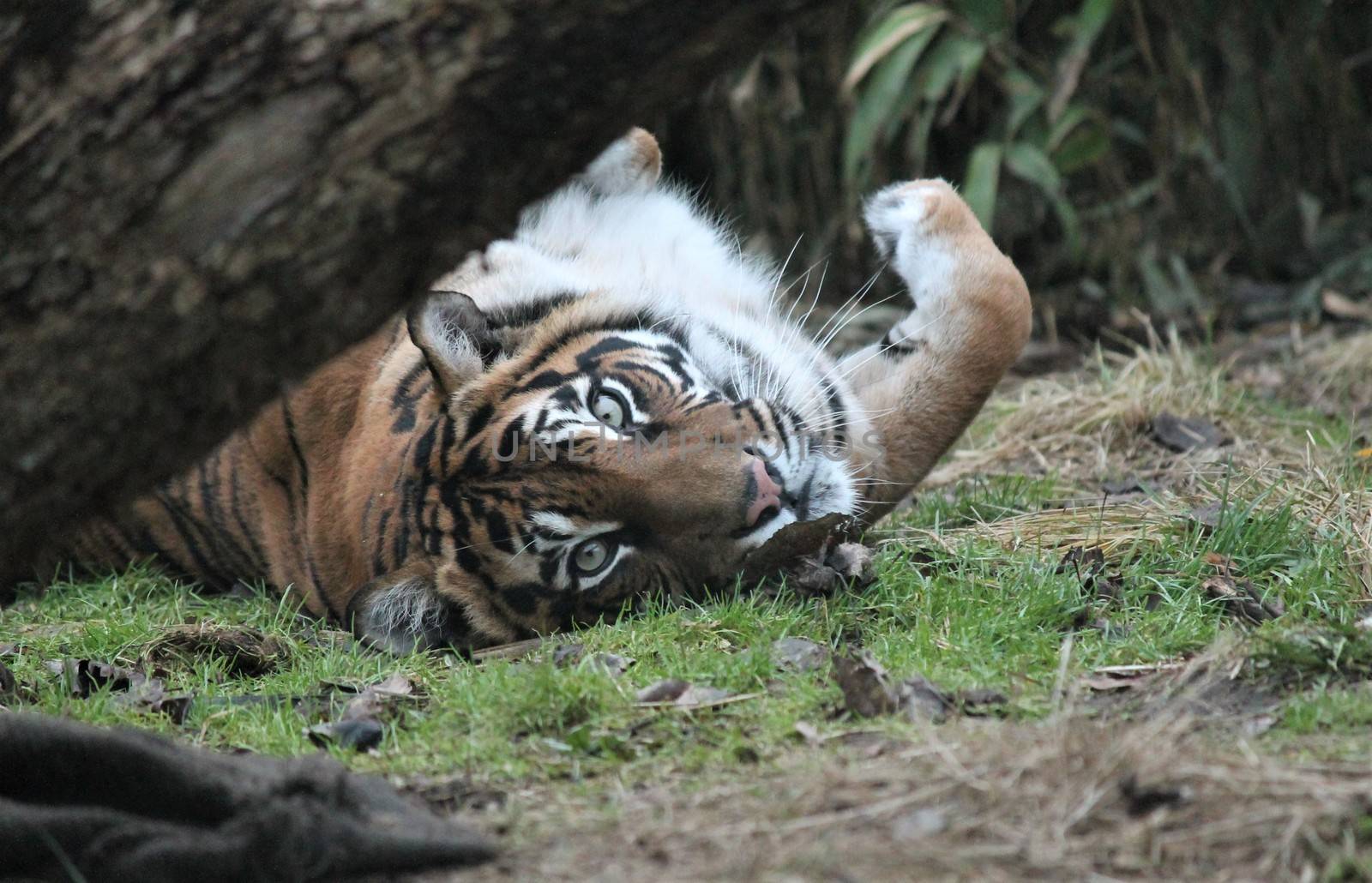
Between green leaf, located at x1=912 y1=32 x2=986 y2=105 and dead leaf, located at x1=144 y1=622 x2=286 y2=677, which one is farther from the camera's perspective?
green leaf, located at x1=912 y1=32 x2=986 y2=105

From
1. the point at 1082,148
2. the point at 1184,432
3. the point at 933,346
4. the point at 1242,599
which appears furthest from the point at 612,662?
the point at 1082,148

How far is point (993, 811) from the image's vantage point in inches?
86.7

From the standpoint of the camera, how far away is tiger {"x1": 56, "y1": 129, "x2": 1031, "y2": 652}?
143 inches

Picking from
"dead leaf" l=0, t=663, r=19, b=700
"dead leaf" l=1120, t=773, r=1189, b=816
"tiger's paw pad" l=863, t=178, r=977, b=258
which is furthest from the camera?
"tiger's paw pad" l=863, t=178, r=977, b=258

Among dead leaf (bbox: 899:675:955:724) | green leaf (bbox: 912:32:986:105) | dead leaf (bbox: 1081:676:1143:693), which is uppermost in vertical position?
dead leaf (bbox: 899:675:955:724)

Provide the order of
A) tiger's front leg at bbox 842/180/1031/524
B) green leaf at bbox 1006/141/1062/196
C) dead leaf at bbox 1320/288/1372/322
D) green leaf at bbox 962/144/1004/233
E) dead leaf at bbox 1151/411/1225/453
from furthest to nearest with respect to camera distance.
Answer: green leaf at bbox 1006/141/1062/196 < green leaf at bbox 962/144/1004/233 < dead leaf at bbox 1320/288/1372/322 < dead leaf at bbox 1151/411/1225/453 < tiger's front leg at bbox 842/180/1031/524

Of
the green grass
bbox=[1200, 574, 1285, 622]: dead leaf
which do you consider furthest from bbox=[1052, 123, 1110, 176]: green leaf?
bbox=[1200, 574, 1285, 622]: dead leaf

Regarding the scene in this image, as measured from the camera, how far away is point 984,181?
22.8 feet

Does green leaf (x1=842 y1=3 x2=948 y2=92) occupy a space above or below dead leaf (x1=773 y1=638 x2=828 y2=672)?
below

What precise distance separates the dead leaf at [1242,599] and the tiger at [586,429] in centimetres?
96

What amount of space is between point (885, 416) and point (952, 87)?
12.6 feet

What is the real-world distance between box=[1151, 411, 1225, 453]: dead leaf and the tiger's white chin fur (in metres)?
1.38

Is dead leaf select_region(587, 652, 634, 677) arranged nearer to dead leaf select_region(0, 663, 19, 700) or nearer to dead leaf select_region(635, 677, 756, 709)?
dead leaf select_region(635, 677, 756, 709)

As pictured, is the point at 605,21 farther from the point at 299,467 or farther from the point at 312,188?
the point at 299,467
